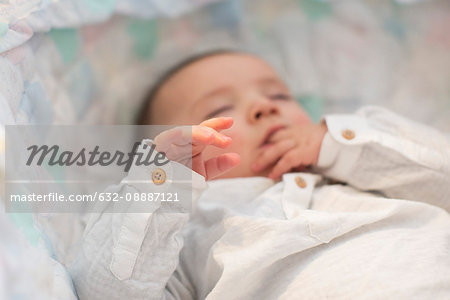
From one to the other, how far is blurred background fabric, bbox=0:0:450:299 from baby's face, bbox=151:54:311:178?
144 millimetres

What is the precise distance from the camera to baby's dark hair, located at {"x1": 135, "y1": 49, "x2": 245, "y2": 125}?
131 cm

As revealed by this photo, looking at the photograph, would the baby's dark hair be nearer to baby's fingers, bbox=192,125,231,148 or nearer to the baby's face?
the baby's face

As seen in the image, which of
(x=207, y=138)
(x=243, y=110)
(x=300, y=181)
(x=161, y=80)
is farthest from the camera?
(x=161, y=80)

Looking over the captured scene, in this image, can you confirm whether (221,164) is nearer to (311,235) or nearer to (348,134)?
(311,235)

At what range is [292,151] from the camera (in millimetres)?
1028

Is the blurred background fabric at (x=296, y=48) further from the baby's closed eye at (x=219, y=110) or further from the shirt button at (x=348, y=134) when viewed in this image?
the shirt button at (x=348, y=134)

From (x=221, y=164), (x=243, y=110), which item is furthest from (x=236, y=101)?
Answer: (x=221, y=164)

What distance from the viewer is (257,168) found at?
1.05 meters

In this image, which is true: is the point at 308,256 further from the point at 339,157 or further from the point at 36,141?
the point at 36,141

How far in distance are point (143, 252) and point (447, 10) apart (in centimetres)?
111

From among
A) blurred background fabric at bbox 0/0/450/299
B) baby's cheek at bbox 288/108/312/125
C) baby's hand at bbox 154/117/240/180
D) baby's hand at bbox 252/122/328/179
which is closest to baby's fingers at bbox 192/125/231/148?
baby's hand at bbox 154/117/240/180

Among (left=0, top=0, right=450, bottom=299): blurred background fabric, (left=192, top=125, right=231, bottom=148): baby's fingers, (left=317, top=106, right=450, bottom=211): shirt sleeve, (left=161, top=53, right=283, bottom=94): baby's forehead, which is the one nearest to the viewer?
(left=192, top=125, right=231, bottom=148): baby's fingers

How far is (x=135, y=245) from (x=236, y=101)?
0.49 m
